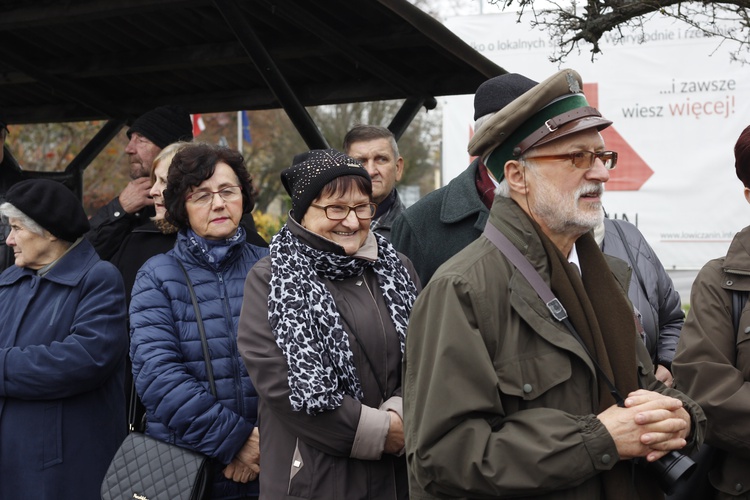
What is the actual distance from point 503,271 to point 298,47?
136 inches

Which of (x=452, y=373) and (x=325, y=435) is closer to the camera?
(x=452, y=373)

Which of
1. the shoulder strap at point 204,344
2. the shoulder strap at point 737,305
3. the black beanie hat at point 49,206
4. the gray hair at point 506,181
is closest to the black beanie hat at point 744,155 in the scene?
the shoulder strap at point 737,305

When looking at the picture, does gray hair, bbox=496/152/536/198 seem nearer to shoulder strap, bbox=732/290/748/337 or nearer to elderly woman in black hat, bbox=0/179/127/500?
shoulder strap, bbox=732/290/748/337

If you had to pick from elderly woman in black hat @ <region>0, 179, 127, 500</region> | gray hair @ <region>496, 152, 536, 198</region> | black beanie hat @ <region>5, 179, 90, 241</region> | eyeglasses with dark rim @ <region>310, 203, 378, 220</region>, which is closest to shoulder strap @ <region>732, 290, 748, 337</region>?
gray hair @ <region>496, 152, 536, 198</region>

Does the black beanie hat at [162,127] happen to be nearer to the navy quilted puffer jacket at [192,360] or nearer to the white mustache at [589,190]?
the navy quilted puffer jacket at [192,360]

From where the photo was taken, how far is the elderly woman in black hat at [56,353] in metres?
4.18

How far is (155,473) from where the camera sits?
3656 millimetres

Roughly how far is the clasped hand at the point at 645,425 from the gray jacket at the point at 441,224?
159 cm

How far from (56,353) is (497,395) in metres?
2.49

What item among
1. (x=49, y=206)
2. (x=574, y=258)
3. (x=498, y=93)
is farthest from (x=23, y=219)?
(x=574, y=258)

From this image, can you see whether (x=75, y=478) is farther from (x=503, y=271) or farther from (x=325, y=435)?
(x=503, y=271)

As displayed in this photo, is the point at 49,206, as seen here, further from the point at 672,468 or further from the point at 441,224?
the point at 672,468

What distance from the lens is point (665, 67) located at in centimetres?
915

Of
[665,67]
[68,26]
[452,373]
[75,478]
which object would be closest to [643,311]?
[452,373]
